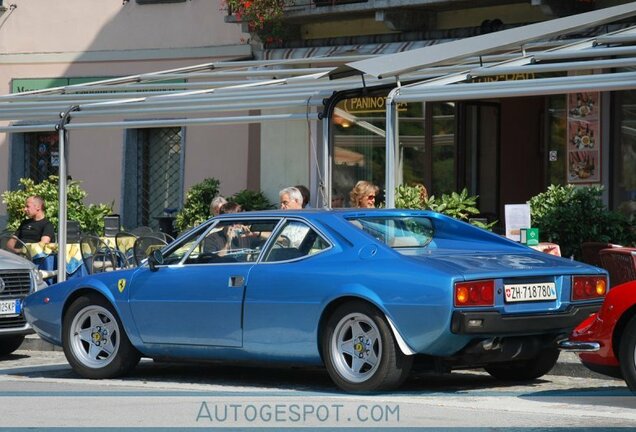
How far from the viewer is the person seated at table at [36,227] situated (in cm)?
1761

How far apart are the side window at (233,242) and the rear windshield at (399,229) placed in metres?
0.76

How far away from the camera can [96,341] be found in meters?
11.8

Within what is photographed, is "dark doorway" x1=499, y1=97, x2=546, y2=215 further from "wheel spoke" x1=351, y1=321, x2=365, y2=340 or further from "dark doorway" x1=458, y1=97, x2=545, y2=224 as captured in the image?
"wheel spoke" x1=351, y1=321, x2=365, y2=340

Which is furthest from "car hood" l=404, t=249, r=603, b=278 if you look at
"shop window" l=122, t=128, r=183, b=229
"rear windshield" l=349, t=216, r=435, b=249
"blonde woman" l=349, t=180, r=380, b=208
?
"shop window" l=122, t=128, r=183, b=229

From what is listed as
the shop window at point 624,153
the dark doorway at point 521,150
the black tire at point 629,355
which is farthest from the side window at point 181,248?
the dark doorway at point 521,150

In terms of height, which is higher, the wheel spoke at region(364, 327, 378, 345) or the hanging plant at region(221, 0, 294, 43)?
the hanging plant at region(221, 0, 294, 43)

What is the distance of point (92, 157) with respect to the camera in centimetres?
2602

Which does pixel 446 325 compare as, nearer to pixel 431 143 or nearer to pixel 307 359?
pixel 307 359

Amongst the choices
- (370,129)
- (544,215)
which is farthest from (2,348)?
(370,129)

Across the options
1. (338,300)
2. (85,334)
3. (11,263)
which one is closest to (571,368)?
(338,300)

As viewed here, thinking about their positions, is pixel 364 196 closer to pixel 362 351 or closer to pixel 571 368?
pixel 571 368

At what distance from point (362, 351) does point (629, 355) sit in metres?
1.87

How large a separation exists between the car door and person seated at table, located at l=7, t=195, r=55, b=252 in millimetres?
6305

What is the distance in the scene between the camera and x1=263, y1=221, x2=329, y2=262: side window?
34.9 ft
